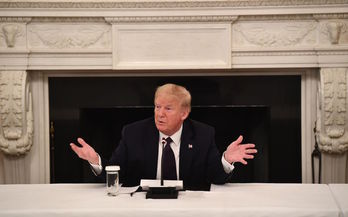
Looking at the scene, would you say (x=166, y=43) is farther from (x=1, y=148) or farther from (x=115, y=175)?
(x=115, y=175)

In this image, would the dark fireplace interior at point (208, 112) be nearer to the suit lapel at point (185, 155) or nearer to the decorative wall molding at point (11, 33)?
the decorative wall molding at point (11, 33)

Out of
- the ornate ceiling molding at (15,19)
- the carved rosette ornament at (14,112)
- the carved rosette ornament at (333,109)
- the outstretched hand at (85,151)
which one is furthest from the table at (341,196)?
the ornate ceiling molding at (15,19)

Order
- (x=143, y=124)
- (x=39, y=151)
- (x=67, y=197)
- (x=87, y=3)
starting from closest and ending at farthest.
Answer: (x=67, y=197), (x=143, y=124), (x=87, y=3), (x=39, y=151)

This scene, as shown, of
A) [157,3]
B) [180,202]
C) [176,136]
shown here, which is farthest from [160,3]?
[180,202]

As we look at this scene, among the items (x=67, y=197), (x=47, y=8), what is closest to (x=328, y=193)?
(x=67, y=197)

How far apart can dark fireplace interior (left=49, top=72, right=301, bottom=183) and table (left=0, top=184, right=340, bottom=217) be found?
1.82 m

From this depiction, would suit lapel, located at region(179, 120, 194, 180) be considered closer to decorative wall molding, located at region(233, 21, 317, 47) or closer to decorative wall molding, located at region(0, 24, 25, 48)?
decorative wall molding, located at region(233, 21, 317, 47)

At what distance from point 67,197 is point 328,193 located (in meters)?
1.13

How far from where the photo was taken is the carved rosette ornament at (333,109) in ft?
12.3

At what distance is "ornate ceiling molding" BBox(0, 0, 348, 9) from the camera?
3.74 metres

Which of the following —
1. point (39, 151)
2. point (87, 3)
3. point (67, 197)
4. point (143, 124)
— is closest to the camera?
point (67, 197)

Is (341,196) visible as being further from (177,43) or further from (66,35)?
(66,35)

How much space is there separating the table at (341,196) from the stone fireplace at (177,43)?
164cm

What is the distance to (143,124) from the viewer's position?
2.57 meters
